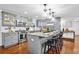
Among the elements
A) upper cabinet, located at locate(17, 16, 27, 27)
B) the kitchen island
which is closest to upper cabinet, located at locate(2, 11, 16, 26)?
upper cabinet, located at locate(17, 16, 27, 27)

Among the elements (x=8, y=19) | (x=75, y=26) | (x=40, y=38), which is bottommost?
(x=40, y=38)

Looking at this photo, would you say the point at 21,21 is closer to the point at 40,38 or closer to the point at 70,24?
the point at 40,38

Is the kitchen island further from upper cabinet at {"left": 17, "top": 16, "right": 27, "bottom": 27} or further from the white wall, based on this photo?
upper cabinet at {"left": 17, "top": 16, "right": 27, "bottom": 27}

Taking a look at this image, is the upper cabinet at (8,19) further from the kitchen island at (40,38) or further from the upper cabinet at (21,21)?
the kitchen island at (40,38)

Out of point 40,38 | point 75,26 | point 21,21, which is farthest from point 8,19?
point 75,26

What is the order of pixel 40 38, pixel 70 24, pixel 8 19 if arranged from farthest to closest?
pixel 40 38
pixel 70 24
pixel 8 19

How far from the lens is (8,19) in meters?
1.90

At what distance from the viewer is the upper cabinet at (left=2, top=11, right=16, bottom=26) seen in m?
1.85

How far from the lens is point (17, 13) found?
195cm

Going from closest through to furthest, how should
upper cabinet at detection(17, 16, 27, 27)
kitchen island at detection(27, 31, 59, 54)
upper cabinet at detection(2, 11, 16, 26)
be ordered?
upper cabinet at detection(2, 11, 16, 26)
upper cabinet at detection(17, 16, 27, 27)
kitchen island at detection(27, 31, 59, 54)

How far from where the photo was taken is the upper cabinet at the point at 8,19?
185 centimetres
